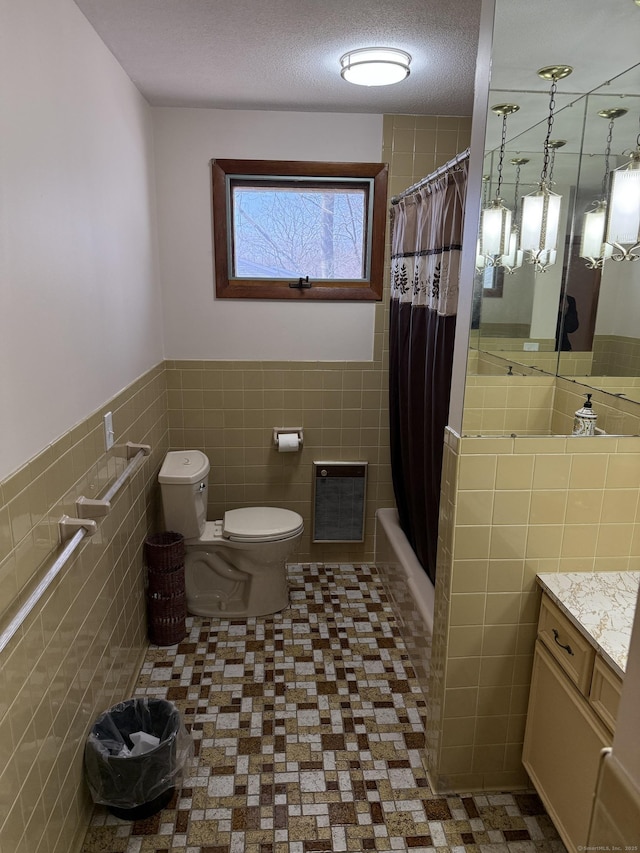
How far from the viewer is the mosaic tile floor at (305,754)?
70.7 inches

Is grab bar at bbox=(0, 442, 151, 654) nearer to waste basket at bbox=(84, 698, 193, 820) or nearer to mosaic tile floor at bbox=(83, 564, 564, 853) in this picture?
waste basket at bbox=(84, 698, 193, 820)

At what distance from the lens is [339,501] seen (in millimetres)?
3441

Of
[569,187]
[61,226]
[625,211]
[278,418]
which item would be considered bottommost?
[278,418]

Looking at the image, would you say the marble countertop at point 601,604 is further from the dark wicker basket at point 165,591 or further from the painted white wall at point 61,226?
the dark wicker basket at point 165,591

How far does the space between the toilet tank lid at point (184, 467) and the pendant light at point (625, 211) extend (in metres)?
1.99

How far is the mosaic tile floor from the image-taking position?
1.79 metres

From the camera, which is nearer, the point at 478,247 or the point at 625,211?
the point at 478,247

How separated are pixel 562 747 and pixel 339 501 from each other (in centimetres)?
194

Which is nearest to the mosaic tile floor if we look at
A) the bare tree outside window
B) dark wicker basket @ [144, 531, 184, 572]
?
dark wicker basket @ [144, 531, 184, 572]

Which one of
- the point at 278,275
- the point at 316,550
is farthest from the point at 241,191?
the point at 316,550

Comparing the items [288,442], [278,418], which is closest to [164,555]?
[288,442]

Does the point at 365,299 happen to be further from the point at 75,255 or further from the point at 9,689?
the point at 9,689

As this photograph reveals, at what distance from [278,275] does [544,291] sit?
146 cm

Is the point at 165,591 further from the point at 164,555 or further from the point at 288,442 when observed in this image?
the point at 288,442
